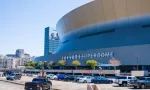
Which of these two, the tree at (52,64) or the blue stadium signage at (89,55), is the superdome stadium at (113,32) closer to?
the blue stadium signage at (89,55)

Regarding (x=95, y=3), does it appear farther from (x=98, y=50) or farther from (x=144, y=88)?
(x=144, y=88)

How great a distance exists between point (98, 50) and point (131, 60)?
15.1 m

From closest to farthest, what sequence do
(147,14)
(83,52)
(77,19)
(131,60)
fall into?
1. (131,60)
2. (147,14)
3. (83,52)
4. (77,19)

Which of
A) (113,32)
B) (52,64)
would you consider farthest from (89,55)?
(52,64)

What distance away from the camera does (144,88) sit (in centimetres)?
3691

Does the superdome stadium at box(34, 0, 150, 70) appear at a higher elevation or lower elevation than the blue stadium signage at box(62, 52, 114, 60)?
higher

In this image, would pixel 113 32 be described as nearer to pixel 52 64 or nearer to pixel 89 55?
pixel 89 55

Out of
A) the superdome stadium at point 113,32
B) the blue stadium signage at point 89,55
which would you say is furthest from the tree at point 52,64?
the blue stadium signage at point 89,55

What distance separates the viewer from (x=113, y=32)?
101 m

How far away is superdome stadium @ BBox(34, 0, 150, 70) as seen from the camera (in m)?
84.4

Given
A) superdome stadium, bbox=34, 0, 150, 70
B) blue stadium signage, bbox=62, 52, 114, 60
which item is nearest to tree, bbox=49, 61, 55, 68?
superdome stadium, bbox=34, 0, 150, 70

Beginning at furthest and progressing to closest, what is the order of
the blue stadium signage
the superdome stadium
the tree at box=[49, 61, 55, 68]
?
the tree at box=[49, 61, 55, 68], the blue stadium signage, the superdome stadium

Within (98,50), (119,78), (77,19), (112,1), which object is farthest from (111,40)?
(119,78)

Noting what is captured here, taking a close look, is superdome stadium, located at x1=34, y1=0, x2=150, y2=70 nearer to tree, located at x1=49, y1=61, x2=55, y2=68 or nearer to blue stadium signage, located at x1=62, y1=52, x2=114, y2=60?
blue stadium signage, located at x1=62, y1=52, x2=114, y2=60
